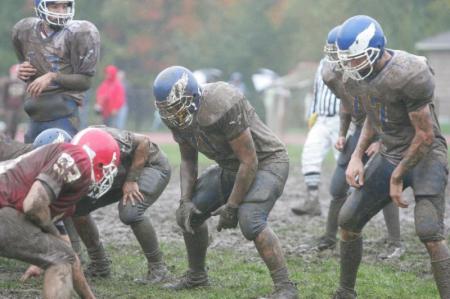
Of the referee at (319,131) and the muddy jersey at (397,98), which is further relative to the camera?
the referee at (319,131)

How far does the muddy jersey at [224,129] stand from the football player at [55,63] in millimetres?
1554

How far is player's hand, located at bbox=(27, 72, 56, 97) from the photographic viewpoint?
7.17m

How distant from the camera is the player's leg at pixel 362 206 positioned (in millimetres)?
5754

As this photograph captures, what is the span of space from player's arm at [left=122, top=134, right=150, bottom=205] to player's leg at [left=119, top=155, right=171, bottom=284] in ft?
0.17

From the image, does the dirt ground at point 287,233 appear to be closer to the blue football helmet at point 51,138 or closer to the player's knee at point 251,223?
the player's knee at point 251,223

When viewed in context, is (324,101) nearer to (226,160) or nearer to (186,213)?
(226,160)

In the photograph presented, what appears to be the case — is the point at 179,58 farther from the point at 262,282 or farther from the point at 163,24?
the point at 262,282

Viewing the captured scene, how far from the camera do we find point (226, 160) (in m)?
6.06

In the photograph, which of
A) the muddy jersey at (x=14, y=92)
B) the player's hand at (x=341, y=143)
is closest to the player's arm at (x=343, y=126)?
the player's hand at (x=341, y=143)

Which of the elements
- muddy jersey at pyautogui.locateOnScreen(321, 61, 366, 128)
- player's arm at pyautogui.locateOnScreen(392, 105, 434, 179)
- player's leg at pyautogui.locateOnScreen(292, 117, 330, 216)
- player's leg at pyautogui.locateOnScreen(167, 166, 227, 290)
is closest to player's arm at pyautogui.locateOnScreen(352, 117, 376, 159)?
player's arm at pyautogui.locateOnScreen(392, 105, 434, 179)

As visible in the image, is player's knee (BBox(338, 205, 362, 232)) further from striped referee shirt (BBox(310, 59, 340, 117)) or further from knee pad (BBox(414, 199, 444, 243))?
striped referee shirt (BBox(310, 59, 340, 117))

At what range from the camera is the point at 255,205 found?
585 cm

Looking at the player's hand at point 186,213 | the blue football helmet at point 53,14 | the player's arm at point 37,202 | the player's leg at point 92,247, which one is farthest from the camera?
the blue football helmet at point 53,14

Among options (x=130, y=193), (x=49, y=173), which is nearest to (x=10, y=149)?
(x=130, y=193)
